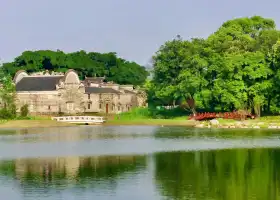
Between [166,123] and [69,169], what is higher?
[166,123]

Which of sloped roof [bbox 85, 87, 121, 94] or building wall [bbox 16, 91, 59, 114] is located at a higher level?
sloped roof [bbox 85, 87, 121, 94]

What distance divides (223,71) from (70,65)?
58261 millimetres

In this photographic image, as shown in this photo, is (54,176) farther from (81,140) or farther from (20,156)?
(81,140)

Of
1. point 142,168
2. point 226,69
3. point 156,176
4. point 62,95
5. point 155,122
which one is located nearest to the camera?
point 156,176

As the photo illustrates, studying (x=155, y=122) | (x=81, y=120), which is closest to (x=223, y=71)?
(x=155, y=122)

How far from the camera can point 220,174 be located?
34.0 meters

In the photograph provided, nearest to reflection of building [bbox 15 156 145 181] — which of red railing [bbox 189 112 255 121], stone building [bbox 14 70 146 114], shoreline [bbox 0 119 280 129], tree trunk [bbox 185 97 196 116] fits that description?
shoreline [bbox 0 119 280 129]

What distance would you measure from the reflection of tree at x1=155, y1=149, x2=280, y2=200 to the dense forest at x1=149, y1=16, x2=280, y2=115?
34.5m

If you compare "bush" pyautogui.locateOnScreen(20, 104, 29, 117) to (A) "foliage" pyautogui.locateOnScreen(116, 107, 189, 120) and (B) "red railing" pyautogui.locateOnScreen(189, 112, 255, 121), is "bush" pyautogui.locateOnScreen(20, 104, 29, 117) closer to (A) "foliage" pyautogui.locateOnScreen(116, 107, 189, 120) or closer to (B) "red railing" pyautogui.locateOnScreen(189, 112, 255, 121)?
(A) "foliage" pyautogui.locateOnScreen(116, 107, 189, 120)

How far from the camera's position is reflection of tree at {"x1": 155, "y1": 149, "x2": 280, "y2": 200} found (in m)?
28.6

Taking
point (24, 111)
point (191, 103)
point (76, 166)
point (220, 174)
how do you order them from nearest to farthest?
point (220, 174) → point (76, 166) → point (191, 103) → point (24, 111)

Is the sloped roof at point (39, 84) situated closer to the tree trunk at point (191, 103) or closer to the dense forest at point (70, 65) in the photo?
the tree trunk at point (191, 103)

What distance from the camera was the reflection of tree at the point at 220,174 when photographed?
1127 inches

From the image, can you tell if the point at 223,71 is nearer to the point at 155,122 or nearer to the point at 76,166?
the point at 155,122
